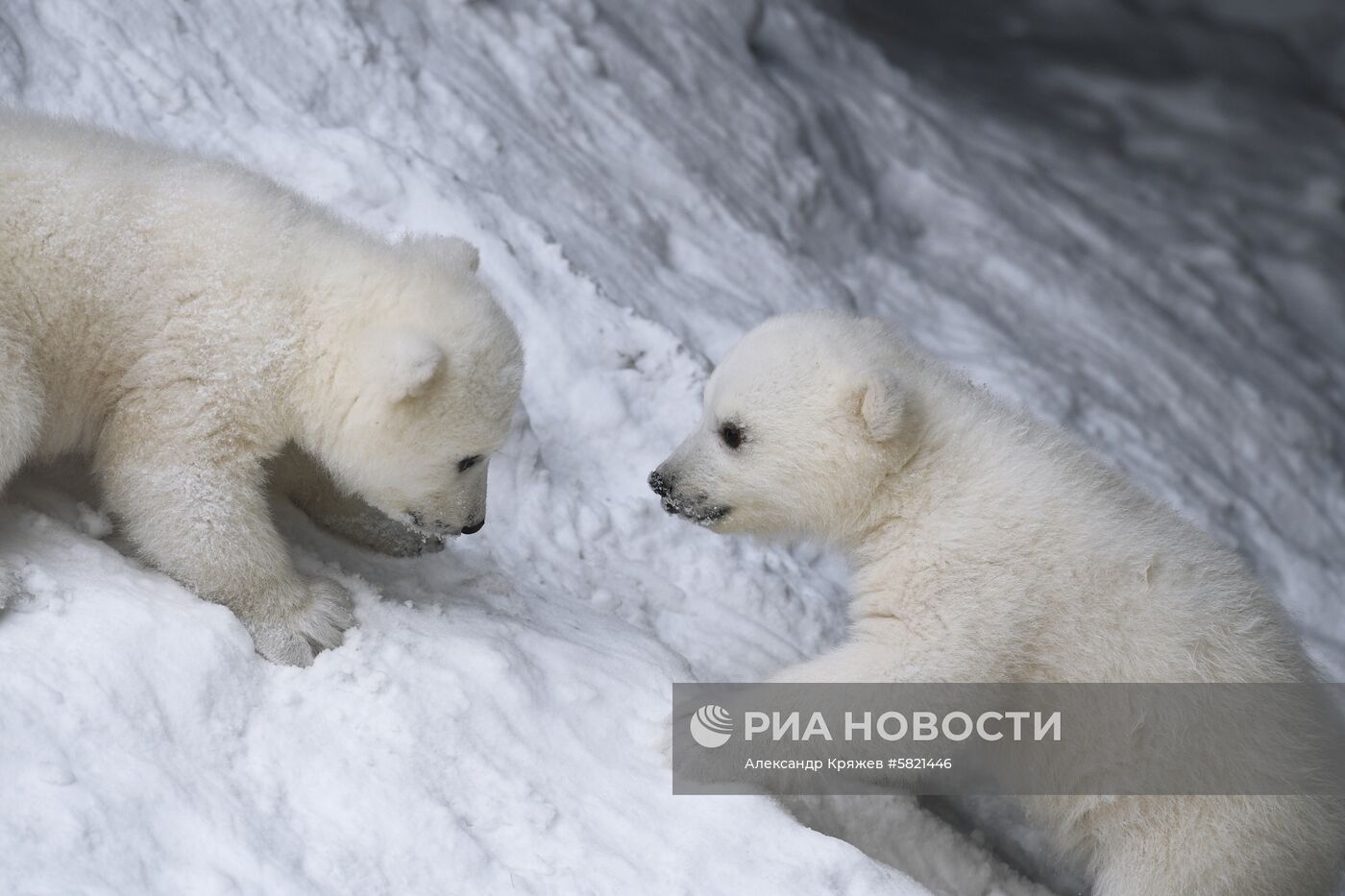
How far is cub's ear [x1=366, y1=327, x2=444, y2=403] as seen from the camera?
165 inches

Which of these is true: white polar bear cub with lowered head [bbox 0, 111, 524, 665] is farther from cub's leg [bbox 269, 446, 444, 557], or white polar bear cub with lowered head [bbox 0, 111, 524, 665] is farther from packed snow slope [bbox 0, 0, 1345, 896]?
cub's leg [bbox 269, 446, 444, 557]

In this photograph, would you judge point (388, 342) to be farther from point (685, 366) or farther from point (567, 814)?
point (685, 366)

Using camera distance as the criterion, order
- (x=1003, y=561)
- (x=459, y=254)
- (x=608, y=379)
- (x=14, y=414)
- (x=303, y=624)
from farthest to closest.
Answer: (x=608, y=379)
(x=459, y=254)
(x=1003, y=561)
(x=303, y=624)
(x=14, y=414)

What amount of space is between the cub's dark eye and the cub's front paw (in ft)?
4.98

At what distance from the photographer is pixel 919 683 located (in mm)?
4363

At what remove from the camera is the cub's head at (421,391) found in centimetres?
432

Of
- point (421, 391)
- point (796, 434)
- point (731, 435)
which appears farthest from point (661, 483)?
point (421, 391)

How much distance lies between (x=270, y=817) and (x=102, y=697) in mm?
566

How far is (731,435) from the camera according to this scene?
5027 mm

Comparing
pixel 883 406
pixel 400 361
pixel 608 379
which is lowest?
pixel 608 379

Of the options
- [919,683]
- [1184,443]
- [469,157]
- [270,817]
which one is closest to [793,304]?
[469,157]

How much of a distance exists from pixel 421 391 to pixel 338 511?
3.34 ft

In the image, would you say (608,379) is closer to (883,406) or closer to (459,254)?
(459,254)

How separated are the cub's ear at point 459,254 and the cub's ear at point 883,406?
4.89 feet
